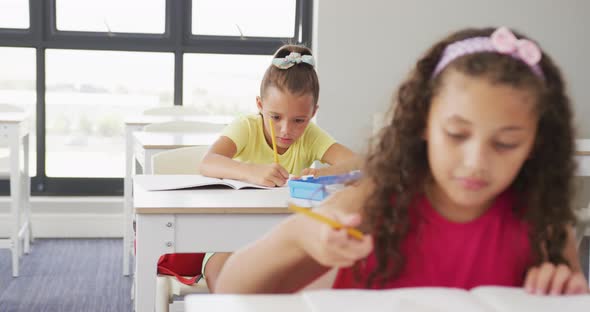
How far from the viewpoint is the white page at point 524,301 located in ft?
2.88

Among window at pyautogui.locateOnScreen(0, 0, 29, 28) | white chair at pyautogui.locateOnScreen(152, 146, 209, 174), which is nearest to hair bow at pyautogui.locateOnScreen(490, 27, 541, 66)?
white chair at pyautogui.locateOnScreen(152, 146, 209, 174)

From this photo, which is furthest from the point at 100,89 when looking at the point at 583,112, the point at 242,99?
the point at 583,112

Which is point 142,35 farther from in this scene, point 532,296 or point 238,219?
point 532,296

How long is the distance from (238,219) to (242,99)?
9.56 feet

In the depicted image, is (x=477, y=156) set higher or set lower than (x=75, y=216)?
higher

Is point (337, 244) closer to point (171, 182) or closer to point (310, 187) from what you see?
point (310, 187)

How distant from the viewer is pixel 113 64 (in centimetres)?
468

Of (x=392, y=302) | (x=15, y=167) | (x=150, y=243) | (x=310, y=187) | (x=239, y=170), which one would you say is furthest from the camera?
(x=15, y=167)

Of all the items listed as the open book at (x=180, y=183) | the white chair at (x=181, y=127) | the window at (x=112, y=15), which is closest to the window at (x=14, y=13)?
the window at (x=112, y=15)

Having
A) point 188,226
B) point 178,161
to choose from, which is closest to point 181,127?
point 178,161

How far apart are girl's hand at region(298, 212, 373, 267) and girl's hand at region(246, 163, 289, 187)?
1.26 m

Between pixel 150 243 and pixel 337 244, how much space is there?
0.99m

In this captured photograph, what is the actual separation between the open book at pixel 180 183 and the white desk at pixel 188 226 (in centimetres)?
15

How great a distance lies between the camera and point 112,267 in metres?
4.07
